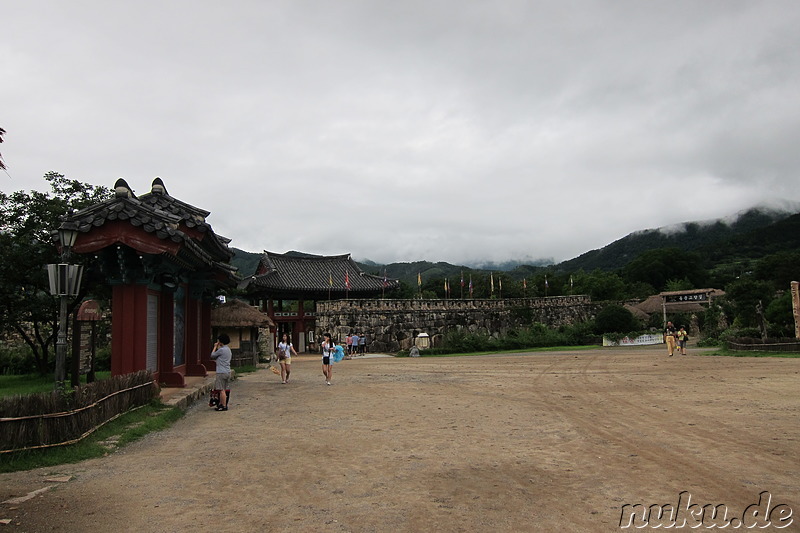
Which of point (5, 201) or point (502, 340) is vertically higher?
point (5, 201)

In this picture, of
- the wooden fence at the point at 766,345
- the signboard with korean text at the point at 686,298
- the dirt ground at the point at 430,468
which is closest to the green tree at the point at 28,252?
the dirt ground at the point at 430,468

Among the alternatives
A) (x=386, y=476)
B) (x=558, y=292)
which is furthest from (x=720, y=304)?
(x=386, y=476)

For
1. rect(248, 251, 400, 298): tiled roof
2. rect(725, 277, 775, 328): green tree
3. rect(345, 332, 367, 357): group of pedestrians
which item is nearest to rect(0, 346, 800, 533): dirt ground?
Answer: rect(345, 332, 367, 357): group of pedestrians

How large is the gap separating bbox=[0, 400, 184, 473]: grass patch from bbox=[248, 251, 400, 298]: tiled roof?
2865 cm

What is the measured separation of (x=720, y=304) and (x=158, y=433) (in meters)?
42.4

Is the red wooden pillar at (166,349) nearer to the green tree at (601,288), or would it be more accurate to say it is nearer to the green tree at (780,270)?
the green tree at (780,270)

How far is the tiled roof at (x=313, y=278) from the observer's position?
39.2 metres

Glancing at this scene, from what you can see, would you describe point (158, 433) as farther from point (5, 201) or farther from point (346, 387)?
point (5, 201)

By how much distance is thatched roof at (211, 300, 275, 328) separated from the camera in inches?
952

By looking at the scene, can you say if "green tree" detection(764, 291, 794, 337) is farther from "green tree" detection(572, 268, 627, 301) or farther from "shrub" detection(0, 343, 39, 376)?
"shrub" detection(0, 343, 39, 376)

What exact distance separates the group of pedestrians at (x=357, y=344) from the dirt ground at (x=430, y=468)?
77.0 feet

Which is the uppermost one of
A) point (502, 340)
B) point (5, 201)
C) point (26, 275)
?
point (5, 201)

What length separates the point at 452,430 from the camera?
866 cm

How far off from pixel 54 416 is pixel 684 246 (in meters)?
129
